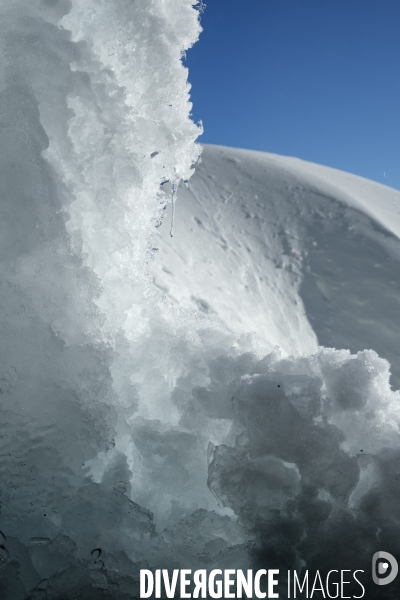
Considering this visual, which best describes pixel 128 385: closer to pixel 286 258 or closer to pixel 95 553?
pixel 95 553

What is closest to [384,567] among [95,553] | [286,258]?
[95,553]

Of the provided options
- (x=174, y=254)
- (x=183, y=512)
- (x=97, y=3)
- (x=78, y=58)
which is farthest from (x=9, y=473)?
(x=174, y=254)

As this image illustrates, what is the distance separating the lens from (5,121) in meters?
2.06

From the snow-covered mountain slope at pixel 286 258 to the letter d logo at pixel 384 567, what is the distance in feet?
11.1

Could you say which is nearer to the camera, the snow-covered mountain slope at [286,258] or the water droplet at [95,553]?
the water droplet at [95,553]

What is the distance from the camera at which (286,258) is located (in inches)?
267

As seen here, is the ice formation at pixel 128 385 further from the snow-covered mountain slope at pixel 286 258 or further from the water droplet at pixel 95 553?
the snow-covered mountain slope at pixel 286 258

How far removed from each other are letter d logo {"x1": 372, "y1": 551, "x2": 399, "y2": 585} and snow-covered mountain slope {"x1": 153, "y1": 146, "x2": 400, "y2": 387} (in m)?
3.37

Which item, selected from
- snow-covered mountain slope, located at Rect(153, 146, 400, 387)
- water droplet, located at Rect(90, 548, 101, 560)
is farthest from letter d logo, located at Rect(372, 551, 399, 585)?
snow-covered mountain slope, located at Rect(153, 146, 400, 387)

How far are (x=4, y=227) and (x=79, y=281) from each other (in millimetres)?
374

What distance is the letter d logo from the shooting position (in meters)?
1.59

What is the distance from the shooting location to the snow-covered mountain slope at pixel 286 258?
5.61 m

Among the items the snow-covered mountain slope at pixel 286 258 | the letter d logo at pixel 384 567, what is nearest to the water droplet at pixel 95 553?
the letter d logo at pixel 384 567

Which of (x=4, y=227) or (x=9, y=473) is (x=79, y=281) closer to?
(x=4, y=227)
